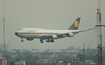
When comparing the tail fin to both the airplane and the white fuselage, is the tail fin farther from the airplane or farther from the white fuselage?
the white fuselage

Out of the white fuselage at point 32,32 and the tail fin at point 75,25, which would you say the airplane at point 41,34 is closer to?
the white fuselage at point 32,32

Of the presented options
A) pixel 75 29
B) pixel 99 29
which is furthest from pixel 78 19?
Answer: pixel 99 29

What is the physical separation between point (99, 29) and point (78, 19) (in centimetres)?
7131

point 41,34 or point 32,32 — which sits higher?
point 32,32

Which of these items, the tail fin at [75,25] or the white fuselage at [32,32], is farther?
the tail fin at [75,25]

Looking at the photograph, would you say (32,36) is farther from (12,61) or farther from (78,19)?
(12,61)

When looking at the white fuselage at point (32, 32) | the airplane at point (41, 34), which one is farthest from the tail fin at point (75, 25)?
the white fuselage at point (32, 32)

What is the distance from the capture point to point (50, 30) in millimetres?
114312

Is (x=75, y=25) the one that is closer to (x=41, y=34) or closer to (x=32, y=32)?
(x=41, y=34)

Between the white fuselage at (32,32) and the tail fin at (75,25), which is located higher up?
the tail fin at (75,25)

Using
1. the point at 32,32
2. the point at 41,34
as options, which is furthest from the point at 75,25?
the point at 32,32

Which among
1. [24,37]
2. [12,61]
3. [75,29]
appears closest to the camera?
[24,37]

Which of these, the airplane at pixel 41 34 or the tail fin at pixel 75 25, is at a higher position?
the tail fin at pixel 75 25

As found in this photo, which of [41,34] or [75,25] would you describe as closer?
[41,34]
